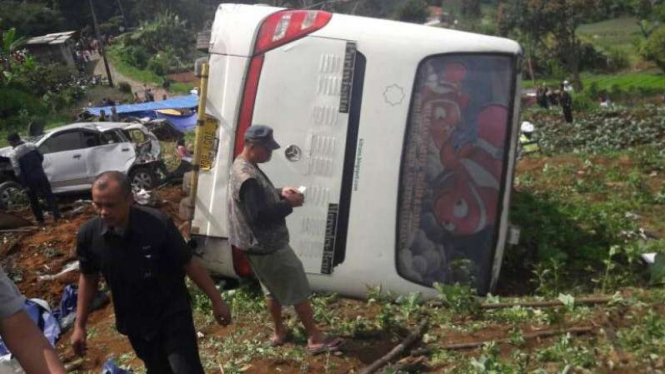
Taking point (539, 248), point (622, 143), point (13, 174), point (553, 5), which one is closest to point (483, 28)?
point (553, 5)

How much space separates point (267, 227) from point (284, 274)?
35 cm

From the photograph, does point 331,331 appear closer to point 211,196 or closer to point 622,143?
point 211,196

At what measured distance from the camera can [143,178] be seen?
14.2 metres

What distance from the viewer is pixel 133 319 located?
392cm

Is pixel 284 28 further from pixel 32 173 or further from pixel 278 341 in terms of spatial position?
pixel 32 173

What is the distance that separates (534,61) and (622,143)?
116ft

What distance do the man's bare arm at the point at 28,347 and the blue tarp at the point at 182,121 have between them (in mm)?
21075

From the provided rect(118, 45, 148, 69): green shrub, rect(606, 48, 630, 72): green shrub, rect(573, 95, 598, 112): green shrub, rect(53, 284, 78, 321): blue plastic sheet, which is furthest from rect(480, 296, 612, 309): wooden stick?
rect(606, 48, 630, 72): green shrub

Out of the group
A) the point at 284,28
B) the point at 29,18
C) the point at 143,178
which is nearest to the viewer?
the point at 284,28

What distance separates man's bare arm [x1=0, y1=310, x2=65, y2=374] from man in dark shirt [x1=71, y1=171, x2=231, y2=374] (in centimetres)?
111

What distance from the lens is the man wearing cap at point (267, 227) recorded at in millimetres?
4840

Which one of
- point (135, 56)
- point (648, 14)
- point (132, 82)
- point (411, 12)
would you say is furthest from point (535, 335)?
point (411, 12)

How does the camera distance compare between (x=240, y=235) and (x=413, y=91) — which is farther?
(x=413, y=91)

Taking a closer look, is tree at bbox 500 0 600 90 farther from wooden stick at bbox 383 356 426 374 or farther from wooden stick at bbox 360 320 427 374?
wooden stick at bbox 383 356 426 374
